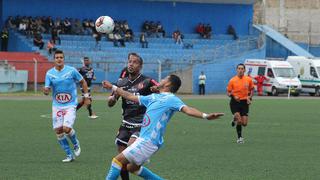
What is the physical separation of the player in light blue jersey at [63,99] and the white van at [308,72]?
41.7 metres

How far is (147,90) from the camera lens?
41.6 feet

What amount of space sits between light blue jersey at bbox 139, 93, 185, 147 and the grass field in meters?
2.64

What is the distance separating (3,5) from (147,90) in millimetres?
45109

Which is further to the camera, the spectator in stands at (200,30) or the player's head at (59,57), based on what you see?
the spectator in stands at (200,30)

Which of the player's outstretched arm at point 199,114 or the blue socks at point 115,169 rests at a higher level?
the player's outstretched arm at point 199,114

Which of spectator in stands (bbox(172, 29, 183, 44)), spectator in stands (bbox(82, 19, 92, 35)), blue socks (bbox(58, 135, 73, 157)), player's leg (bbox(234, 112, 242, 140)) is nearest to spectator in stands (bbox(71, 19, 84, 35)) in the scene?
spectator in stands (bbox(82, 19, 92, 35))

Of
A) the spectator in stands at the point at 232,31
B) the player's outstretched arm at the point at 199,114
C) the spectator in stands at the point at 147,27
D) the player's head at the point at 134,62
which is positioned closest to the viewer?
the player's outstretched arm at the point at 199,114

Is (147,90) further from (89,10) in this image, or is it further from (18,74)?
(89,10)

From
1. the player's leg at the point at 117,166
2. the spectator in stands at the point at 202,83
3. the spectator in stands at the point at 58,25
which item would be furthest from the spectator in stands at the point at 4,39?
the player's leg at the point at 117,166

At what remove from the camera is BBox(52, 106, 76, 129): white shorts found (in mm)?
15664

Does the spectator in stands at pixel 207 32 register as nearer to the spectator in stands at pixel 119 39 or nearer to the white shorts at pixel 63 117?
the spectator in stands at pixel 119 39

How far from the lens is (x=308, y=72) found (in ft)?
187

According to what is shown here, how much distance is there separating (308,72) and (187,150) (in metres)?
40.4

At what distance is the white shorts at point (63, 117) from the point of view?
15.7m
